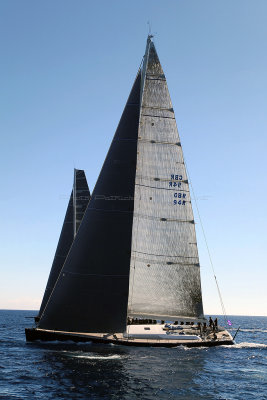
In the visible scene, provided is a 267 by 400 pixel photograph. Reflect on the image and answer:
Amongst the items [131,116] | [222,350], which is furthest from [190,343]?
[131,116]

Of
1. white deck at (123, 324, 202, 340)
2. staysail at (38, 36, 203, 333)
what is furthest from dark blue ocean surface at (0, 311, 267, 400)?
staysail at (38, 36, 203, 333)

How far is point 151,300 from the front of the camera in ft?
110

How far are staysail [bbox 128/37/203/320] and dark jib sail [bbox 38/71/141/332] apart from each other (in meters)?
1.37

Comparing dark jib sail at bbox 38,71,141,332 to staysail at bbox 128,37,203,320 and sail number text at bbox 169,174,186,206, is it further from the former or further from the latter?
sail number text at bbox 169,174,186,206

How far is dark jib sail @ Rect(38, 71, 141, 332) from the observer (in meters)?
30.5

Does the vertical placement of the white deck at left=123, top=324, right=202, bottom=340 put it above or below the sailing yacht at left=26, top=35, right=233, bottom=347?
below

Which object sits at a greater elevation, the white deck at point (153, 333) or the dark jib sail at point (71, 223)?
the dark jib sail at point (71, 223)

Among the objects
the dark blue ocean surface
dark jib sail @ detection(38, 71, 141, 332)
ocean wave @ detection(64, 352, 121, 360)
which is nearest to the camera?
the dark blue ocean surface

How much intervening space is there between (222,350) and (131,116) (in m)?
20.6

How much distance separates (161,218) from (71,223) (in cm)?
1703

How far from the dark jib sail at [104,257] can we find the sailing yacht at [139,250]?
0.07 metres

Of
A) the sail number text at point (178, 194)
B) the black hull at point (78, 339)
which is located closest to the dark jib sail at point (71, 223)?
the sail number text at point (178, 194)

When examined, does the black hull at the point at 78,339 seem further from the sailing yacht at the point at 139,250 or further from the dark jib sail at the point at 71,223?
the dark jib sail at the point at 71,223

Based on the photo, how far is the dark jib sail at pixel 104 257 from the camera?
3045cm
